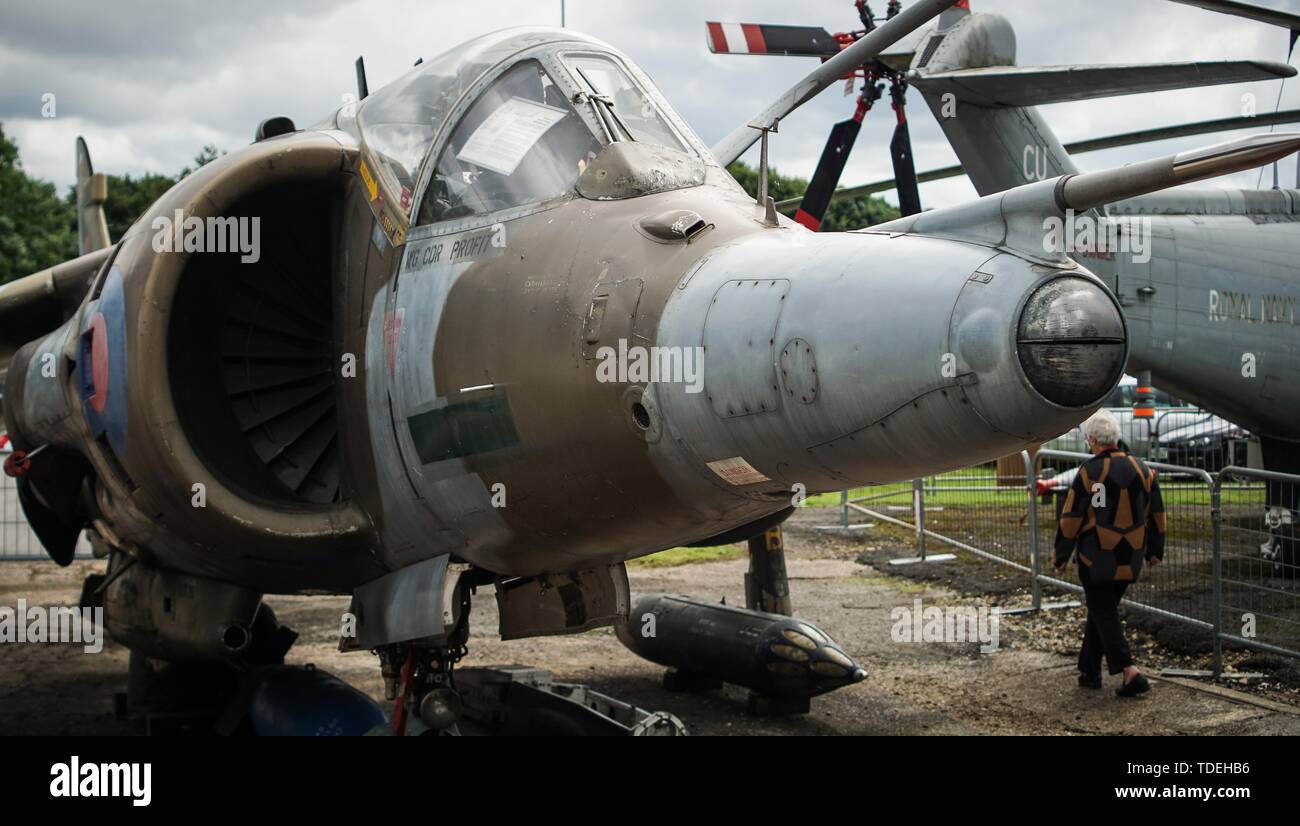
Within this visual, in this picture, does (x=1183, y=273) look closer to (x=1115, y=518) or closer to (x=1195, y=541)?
(x=1195, y=541)

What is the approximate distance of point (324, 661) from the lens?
975 centimetres

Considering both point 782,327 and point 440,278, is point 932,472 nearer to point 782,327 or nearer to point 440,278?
point 782,327

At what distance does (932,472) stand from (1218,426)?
2182 centimetres

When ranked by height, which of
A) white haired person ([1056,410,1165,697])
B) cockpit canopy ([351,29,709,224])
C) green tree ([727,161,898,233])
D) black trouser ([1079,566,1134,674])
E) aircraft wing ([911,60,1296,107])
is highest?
green tree ([727,161,898,233])

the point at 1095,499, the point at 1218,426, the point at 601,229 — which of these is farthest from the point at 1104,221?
the point at 1218,426

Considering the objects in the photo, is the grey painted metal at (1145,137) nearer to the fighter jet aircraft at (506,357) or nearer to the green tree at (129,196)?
the fighter jet aircraft at (506,357)

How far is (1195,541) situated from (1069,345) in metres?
8.30

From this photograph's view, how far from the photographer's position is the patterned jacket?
7.76m

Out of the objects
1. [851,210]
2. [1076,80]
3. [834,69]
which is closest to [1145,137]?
[1076,80]

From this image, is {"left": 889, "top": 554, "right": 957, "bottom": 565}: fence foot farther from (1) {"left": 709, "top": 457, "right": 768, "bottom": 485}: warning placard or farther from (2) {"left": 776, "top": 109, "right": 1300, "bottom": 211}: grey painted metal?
(1) {"left": 709, "top": 457, "right": 768, "bottom": 485}: warning placard

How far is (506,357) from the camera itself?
4348 mm

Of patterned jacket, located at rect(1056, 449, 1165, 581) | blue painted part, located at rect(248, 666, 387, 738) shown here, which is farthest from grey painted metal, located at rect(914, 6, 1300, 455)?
blue painted part, located at rect(248, 666, 387, 738)

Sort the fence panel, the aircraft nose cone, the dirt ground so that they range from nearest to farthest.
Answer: the aircraft nose cone → the dirt ground → the fence panel

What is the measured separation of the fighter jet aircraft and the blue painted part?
0.10 meters
